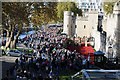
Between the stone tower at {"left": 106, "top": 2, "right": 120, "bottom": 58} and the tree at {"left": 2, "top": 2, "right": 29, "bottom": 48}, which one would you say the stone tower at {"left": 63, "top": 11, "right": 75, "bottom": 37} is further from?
the stone tower at {"left": 106, "top": 2, "right": 120, "bottom": 58}

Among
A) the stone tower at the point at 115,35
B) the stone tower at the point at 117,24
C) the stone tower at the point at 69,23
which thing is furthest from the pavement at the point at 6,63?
the stone tower at the point at 69,23

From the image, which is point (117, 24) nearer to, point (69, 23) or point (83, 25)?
point (83, 25)

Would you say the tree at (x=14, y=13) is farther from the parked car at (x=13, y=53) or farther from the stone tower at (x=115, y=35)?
the stone tower at (x=115, y=35)

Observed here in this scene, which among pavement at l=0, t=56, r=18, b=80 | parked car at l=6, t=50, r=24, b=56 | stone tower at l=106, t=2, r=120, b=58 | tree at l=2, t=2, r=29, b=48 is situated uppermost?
tree at l=2, t=2, r=29, b=48

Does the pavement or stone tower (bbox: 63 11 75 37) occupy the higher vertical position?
stone tower (bbox: 63 11 75 37)

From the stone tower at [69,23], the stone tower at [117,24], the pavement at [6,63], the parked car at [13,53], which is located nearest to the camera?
the pavement at [6,63]

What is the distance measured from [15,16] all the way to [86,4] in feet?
385

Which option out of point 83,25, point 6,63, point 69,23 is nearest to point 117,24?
point 6,63

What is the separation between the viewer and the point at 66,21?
6500 centimetres

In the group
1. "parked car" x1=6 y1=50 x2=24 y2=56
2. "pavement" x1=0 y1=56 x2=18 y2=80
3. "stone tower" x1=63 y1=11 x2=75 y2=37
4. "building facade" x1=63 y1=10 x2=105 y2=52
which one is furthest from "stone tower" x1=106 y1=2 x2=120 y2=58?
"stone tower" x1=63 y1=11 x2=75 y2=37

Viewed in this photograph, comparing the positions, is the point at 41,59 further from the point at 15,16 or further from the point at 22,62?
the point at 15,16

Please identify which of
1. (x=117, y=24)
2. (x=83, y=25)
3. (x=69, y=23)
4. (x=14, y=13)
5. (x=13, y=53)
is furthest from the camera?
(x=69, y=23)

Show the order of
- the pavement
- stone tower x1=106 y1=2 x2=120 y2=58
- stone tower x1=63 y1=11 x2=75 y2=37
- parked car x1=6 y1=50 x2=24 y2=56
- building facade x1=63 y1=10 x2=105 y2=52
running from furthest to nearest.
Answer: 1. stone tower x1=63 y1=11 x2=75 y2=37
2. building facade x1=63 y1=10 x2=105 y2=52
3. parked car x1=6 y1=50 x2=24 y2=56
4. stone tower x1=106 y1=2 x2=120 y2=58
5. the pavement

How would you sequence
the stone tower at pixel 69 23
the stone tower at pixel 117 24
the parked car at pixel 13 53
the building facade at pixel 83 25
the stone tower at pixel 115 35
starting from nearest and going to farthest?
the stone tower at pixel 117 24 < the stone tower at pixel 115 35 < the parked car at pixel 13 53 < the building facade at pixel 83 25 < the stone tower at pixel 69 23
